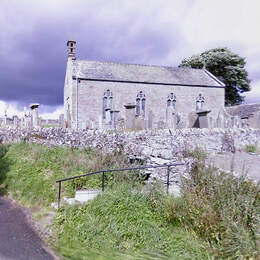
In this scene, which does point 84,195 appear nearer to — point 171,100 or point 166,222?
point 166,222

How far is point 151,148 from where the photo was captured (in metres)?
8.46

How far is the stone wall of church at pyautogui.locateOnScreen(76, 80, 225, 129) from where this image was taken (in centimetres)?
2161

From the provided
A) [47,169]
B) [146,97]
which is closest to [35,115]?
[47,169]

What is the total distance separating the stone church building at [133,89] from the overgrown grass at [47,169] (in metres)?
10.9

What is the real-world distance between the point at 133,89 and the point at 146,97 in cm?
179

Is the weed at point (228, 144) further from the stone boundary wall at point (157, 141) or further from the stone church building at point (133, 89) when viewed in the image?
the stone church building at point (133, 89)

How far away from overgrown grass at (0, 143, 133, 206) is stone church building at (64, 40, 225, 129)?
10859 millimetres

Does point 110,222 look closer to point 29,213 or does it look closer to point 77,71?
point 29,213

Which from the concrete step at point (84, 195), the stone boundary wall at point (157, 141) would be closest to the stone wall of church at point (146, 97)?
the stone boundary wall at point (157, 141)

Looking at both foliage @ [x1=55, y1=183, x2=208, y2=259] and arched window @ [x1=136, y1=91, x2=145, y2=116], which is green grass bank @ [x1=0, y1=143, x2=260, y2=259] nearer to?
foliage @ [x1=55, y1=183, x2=208, y2=259]

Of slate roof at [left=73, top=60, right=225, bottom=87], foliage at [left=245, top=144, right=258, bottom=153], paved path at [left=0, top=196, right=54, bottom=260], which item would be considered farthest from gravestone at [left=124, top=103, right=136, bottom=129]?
slate roof at [left=73, top=60, right=225, bottom=87]

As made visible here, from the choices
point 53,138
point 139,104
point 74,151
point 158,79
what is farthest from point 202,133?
point 158,79

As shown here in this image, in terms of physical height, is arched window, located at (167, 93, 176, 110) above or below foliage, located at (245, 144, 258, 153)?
above

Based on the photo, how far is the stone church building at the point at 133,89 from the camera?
2156cm
